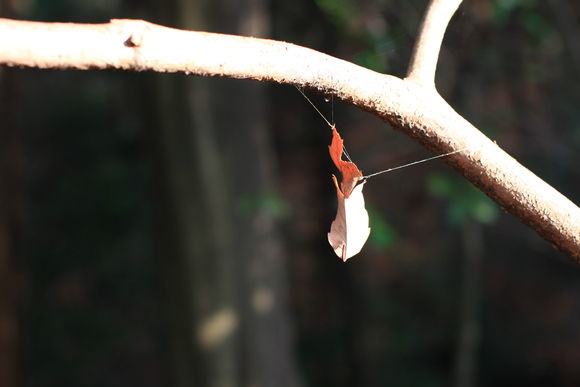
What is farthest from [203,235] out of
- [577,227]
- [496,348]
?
[496,348]

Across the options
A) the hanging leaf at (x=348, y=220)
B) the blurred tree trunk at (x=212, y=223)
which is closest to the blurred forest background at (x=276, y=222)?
the blurred tree trunk at (x=212, y=223)

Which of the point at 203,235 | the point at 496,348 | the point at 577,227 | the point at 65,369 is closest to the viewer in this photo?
the point at 577,227

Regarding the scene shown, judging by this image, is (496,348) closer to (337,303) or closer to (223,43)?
(337,303)

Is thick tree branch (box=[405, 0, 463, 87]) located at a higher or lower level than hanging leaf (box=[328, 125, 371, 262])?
higher

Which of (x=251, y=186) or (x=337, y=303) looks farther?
(x=337, y=303)

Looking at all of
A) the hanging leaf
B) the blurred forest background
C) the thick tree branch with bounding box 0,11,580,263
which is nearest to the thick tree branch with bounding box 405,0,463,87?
the thick tree branch with bounding box 0,11,580,263

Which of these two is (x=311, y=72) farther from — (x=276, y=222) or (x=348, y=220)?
(x=276, y=222)

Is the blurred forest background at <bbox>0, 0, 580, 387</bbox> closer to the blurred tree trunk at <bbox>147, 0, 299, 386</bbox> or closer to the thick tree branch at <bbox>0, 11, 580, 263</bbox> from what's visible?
the blurred tree trunk at <bbox>147, 0, 299, 386</bbox>
